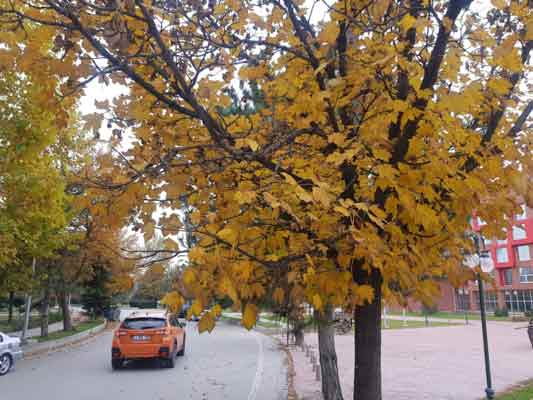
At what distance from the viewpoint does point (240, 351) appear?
679 inches

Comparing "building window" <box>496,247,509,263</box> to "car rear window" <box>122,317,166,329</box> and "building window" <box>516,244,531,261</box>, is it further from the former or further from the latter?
"car rear window" <box>122,317,166,329</box>

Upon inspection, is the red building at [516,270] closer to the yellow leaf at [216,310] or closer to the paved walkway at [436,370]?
the paved walkway at [436,370]

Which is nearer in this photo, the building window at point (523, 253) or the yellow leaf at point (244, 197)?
the yellow leaf at point (244, 197)

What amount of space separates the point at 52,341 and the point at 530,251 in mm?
40393

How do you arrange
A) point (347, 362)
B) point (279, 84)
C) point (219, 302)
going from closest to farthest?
point (219, 302)
point (279, 84)
point (347, 362)

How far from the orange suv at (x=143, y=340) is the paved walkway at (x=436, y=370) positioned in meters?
3.71

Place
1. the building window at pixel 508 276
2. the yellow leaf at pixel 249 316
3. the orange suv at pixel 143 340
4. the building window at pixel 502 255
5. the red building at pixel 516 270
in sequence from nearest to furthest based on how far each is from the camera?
1. the yellow leaf at pixel 249 316
2. the orange suv at pixel 143 340
3. the red building at pixel 516 270
4. the building window at pixel 502 255
5. the building window at pixel 508 276

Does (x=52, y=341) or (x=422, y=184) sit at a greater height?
(x=422, y=184)

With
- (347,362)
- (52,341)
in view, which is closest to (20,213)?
(52,341)

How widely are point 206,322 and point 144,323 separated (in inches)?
445

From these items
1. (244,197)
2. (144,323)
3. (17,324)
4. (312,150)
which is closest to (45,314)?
(144,323)

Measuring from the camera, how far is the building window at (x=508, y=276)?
44.6 metres

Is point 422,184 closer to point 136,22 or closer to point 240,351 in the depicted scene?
point 136,22

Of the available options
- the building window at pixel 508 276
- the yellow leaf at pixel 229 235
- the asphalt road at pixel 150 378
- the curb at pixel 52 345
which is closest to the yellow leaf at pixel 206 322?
the yellow leaf at pixel 229 235
